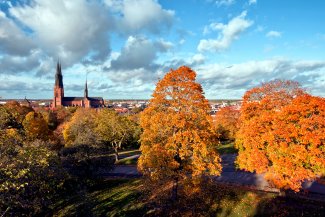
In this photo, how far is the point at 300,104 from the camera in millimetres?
17766

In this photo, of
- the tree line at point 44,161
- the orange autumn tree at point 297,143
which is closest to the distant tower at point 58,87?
the tree line at point 44,161

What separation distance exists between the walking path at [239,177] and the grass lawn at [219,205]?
2549 millimetres

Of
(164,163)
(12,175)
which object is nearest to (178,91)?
Answer: (164,163)

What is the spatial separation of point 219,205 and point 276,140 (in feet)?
20.7

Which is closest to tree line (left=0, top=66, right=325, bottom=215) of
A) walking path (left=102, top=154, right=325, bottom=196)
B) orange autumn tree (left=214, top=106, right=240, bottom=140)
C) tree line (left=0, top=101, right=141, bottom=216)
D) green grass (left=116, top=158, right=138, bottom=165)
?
tree line (left=0, top=101, right=141, bottom=216)

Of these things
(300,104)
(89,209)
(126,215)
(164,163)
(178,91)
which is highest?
(178,91)

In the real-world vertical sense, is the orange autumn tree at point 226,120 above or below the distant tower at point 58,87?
below

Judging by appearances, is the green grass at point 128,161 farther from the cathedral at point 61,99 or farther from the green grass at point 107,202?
the cathedral at point 61,99

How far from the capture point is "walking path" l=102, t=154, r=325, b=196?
72.5 feet

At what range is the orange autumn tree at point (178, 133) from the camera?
1756 cm

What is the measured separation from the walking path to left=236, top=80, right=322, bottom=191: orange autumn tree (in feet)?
13.8

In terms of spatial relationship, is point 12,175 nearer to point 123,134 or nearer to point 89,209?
point 89,209

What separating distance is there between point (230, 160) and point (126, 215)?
20482 millimetres

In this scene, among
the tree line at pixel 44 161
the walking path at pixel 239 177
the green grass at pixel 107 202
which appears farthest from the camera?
the walking path at pixel 239 177
